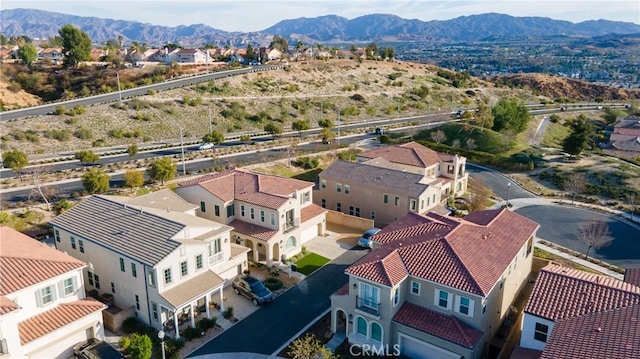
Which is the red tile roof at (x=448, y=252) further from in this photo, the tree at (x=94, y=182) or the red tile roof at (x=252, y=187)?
the tree at (x=94, y=182)

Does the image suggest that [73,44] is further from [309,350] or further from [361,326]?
[309,350]

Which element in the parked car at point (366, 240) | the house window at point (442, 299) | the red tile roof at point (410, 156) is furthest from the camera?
the red tile roof at point (410, 156)

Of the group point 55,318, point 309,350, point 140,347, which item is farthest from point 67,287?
point 309,350

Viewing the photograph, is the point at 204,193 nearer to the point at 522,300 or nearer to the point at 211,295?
the point at 211,295

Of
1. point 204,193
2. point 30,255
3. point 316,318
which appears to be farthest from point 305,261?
point 30,255

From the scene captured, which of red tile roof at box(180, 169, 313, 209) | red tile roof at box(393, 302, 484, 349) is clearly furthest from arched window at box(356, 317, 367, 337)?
red tile roof at box(180, 169, 313, 209)

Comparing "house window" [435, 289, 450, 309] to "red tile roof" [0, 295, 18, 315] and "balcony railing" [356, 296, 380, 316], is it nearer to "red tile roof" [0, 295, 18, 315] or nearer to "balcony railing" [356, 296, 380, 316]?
"balcony railing" [356, 296, 380, 316]

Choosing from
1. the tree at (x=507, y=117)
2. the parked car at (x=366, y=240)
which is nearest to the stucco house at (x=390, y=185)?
the parked car at (x=366, y=240)
